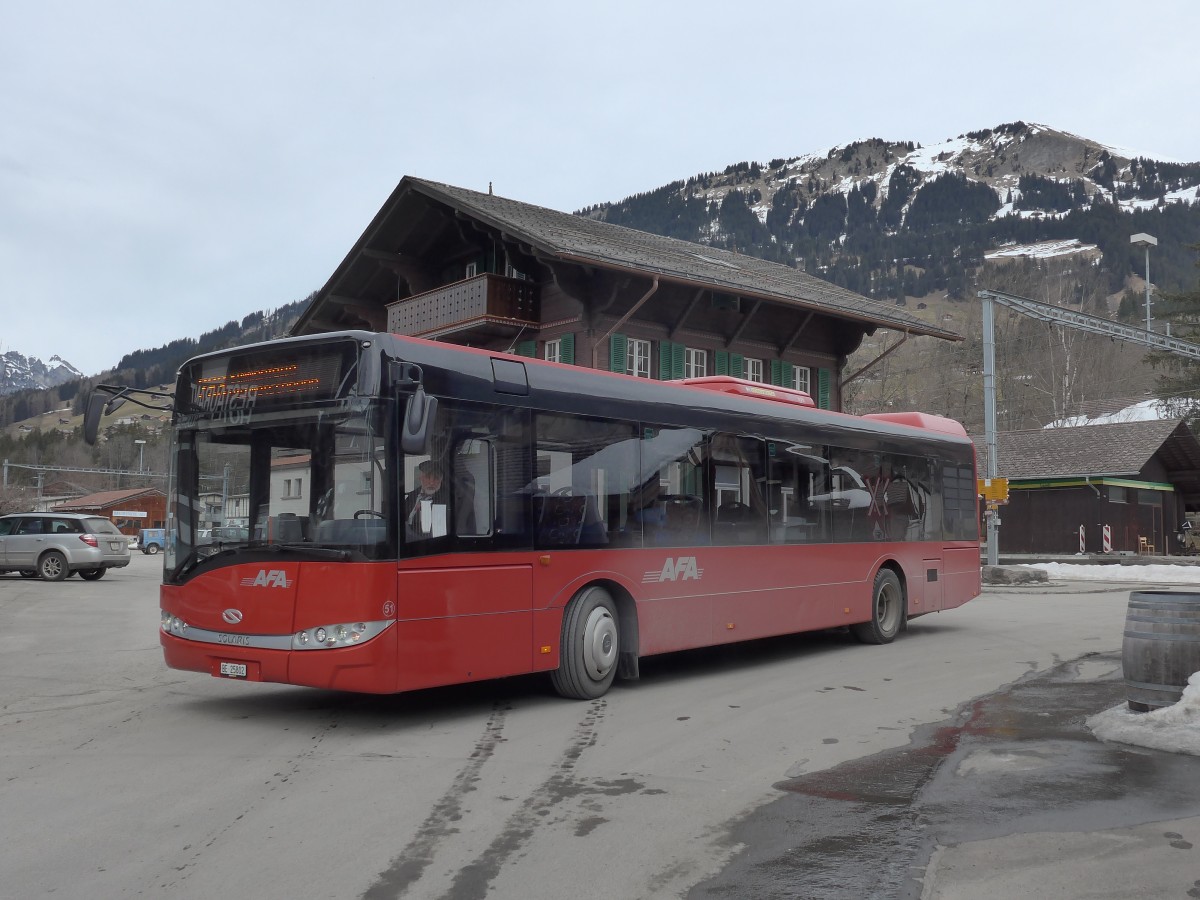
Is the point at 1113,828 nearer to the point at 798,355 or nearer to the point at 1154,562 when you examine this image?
the point at 798,355

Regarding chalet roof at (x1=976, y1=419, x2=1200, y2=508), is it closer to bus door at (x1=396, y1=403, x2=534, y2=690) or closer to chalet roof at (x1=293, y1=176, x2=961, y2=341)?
chalet roof at (x1=293, y1=176, x2=961, y2=341)

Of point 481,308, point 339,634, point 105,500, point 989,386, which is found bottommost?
point 339,634

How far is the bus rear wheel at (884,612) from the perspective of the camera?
14227 mm

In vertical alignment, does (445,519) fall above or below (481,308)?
below

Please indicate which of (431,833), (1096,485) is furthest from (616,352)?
(1096,485)

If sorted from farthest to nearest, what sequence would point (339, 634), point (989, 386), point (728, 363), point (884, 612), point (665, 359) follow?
point (728, 363) < point (989, 386) < point (665, 359) < point (884, 612) < point (339, 634)

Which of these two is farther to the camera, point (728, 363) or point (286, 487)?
point (728, 363)

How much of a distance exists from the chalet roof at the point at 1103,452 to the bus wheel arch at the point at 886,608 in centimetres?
3336

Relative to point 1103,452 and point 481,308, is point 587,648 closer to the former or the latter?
point 481,308

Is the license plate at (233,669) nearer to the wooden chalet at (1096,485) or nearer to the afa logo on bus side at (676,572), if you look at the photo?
the afa logo on bus side at (676,572)

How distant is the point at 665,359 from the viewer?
28.1 metres

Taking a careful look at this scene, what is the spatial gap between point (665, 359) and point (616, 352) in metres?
1.79

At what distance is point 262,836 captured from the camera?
5.46 m

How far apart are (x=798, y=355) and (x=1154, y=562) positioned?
51.2 ft
